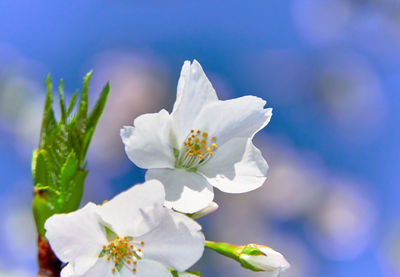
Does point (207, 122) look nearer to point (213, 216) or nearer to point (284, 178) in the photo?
point (213, 216)

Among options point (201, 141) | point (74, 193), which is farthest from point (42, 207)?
point (201, 141)

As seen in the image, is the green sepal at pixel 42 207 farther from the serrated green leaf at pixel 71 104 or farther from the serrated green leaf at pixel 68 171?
the serrated green leaf at pixel 71 104

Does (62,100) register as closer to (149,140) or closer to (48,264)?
(149,140)

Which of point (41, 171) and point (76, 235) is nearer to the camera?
point (76, 235)

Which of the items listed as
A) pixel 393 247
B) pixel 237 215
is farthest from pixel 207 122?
pixel 393 247

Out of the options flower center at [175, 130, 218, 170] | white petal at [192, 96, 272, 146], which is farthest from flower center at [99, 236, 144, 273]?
white petal at [192, 96, 272, 146]

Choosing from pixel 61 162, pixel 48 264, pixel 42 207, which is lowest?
pixel 48 264

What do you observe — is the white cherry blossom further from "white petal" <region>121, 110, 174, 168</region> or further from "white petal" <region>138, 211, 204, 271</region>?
"white petal" <region>121, 110, 174, 168</region>
